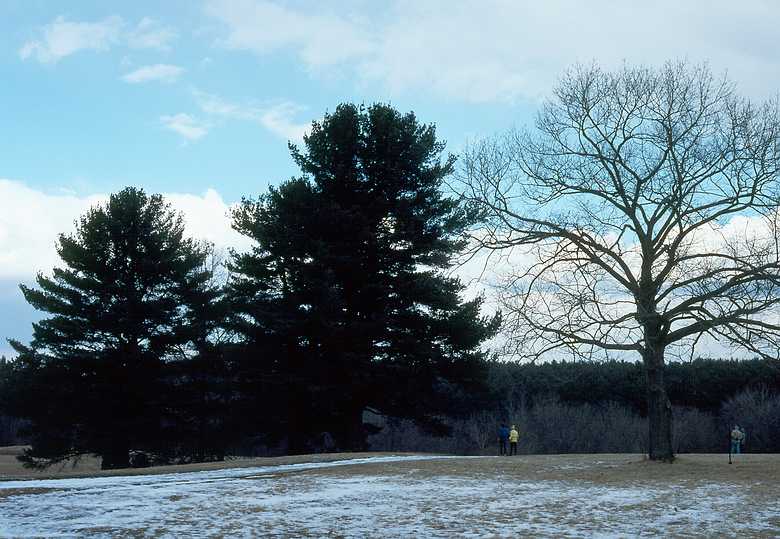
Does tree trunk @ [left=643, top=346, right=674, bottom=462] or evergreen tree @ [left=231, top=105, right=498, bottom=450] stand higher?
evergreen tree @ [left=231, top=105, right=498, bottom=450]

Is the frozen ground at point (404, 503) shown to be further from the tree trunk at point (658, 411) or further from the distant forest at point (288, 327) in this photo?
the distant forest at point (288, 327)

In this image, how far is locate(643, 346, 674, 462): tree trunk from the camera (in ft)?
86.1

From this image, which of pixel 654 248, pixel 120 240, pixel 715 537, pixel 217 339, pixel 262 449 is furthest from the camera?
pixel 262 449

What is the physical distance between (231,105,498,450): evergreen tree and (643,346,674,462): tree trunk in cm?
959

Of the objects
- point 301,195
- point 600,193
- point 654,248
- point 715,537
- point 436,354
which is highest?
point 301,195

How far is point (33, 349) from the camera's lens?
133 feet

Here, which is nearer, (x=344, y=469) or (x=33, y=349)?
(x=344, y=469)

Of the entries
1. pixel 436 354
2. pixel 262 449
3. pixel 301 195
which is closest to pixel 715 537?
pixel 436 354

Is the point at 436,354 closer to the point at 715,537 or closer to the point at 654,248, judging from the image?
the point at 654,248

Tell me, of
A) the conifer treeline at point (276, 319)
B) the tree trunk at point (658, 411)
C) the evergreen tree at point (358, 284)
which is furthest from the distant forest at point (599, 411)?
the tree trunk at point (658, 411)

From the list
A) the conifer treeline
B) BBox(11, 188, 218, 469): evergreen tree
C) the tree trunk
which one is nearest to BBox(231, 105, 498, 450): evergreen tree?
the conifer treeline

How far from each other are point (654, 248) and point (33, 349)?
29.2 meters

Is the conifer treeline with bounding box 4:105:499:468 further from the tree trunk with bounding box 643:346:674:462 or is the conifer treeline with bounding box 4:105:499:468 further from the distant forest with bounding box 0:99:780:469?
the tree trunk with bounding box 643:346:674:462

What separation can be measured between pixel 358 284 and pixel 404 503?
18.9 meters
